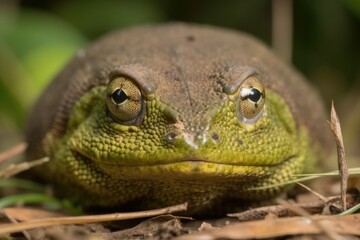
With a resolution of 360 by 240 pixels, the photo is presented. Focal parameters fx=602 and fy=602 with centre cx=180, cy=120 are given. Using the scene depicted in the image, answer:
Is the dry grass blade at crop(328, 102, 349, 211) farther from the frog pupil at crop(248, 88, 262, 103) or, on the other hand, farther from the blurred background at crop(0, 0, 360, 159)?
the blurred background at crop(0, 0, 360, 159)

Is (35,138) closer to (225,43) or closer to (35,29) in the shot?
(225,43)

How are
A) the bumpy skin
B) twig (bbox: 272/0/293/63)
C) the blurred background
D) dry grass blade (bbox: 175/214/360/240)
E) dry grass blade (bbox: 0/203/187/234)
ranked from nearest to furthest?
dry grass blade (bbox: 175/214/360/240)
dry grass blade (bbox: 0/203/187/234)
the bumpy skin
twig (bbox: 272/0/293/63)
the blurred background

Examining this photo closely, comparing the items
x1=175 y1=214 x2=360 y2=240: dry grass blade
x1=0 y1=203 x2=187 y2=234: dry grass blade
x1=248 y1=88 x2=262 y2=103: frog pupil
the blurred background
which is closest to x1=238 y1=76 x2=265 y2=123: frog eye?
x1=248 y1=88 x2=262 y2=103: frog pupil

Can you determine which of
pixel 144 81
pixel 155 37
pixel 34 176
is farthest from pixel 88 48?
pixel 144 81

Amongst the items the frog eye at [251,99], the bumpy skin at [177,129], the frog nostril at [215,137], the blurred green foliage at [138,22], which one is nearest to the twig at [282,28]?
the blurred green foliage at [138,22]

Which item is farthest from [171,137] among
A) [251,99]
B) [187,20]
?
[187,20]

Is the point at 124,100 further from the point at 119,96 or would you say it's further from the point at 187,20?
the point at 187,20

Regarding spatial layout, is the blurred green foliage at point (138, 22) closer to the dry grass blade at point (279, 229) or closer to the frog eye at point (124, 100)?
the frog eye at point (124, 100)
